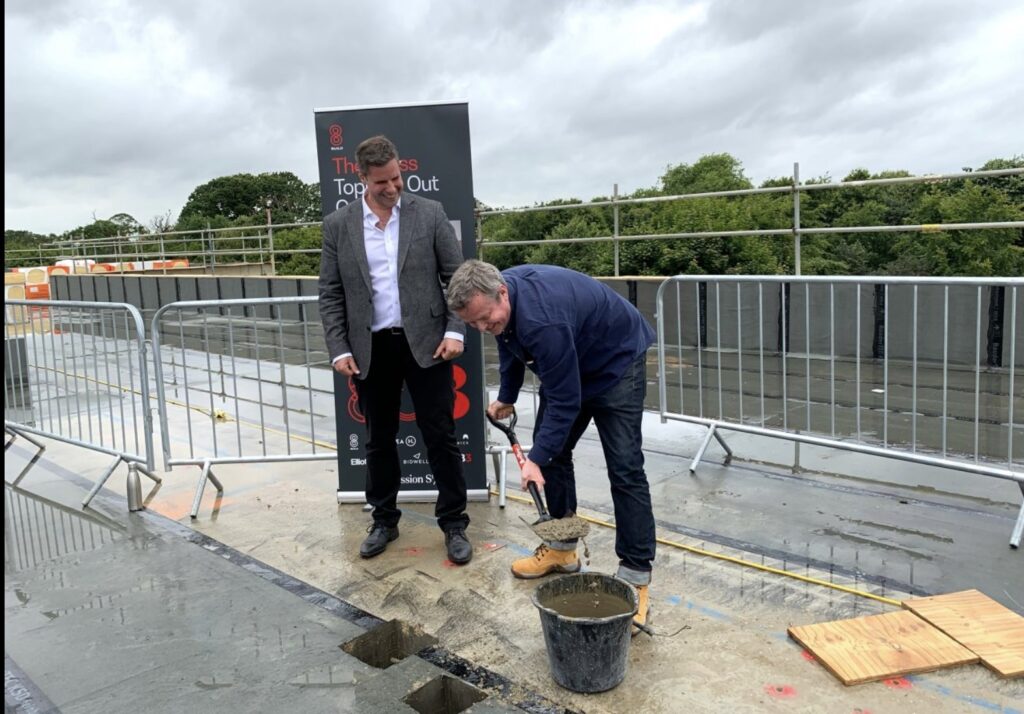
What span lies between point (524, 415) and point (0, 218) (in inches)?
220

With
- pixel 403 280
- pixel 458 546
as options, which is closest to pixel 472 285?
pixel 403 280

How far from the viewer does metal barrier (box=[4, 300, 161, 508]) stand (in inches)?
207

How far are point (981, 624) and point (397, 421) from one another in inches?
110

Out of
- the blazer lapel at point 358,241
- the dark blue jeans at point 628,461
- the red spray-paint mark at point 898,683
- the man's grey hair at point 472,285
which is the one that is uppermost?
the blazer lapel at point 358,241

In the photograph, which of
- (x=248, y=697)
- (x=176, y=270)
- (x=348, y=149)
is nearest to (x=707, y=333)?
(x=348, y=149)

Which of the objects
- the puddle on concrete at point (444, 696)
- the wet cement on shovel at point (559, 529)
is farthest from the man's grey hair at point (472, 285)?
the puddle on concrete at point (444, 696)

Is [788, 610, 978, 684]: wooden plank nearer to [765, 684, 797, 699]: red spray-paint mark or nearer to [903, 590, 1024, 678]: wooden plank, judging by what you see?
[903, 590, 1024, 678]: wooden plank

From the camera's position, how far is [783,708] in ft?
8.64

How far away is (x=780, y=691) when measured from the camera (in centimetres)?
273

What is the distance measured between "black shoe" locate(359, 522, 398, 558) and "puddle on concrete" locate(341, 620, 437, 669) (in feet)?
2.45

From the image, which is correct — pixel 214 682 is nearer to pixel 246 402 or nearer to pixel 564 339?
pixel 564 339

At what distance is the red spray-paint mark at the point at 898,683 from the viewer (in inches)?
108

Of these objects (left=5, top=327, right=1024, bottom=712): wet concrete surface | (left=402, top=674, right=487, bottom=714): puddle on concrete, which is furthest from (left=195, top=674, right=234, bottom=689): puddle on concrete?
(left=402, top=674, right=487, bottom=714): puddle on concrete

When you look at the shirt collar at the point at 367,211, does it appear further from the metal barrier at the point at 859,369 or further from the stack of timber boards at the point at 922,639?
the stack of timber boards at the point at 922,639
